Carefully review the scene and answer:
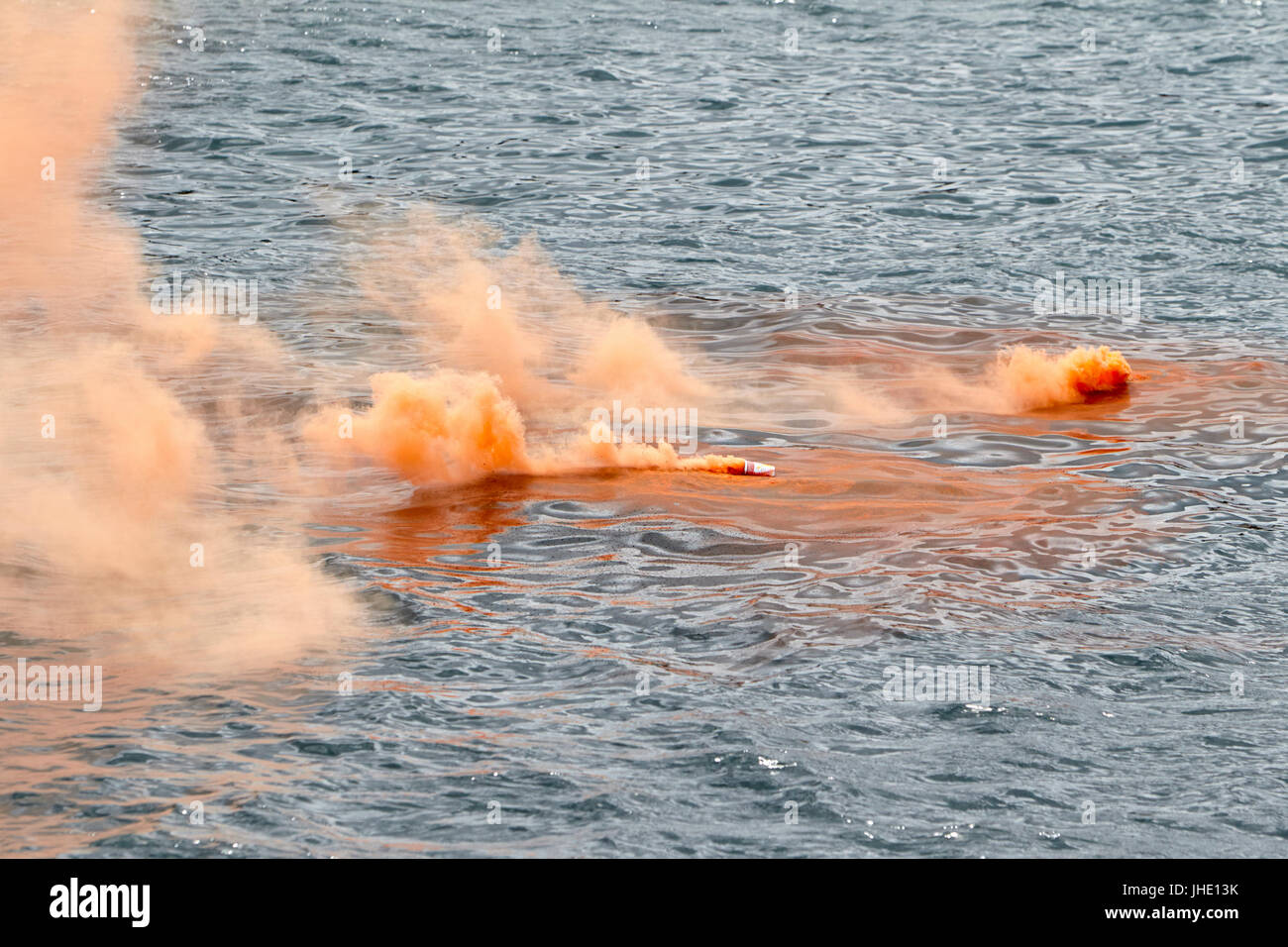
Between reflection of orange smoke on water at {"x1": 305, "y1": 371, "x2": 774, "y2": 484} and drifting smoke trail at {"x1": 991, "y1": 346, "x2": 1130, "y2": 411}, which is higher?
drifting smoke trail at {"x1": 991, "y1": 346, "x2": 1130, "y2": 411}

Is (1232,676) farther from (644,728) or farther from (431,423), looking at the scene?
(431,423)

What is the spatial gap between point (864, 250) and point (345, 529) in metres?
17.8

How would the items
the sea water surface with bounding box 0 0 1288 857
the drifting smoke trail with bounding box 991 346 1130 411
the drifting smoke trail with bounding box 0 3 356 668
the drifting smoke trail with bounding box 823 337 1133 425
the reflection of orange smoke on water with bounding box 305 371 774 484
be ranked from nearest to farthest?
the sea water surface with bounding box 0 0 1288 857
the drifting smoke trail with bounding box 0 3 356 668
the reflection of orange smoke on water with bounding box 305 371 774 484
the drifting smoke trail with bounding box 823 337 1133 425
the drifting smoke trail with bounding box 991 346 1130 411

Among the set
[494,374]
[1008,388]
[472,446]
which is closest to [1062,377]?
[1008,388]

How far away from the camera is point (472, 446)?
20.5 meters

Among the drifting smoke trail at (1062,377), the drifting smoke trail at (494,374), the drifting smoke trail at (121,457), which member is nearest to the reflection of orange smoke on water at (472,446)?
the drifting smoke trail at (494,374)

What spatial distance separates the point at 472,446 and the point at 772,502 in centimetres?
411

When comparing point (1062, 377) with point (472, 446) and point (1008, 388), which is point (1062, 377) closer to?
point (1008, 388)

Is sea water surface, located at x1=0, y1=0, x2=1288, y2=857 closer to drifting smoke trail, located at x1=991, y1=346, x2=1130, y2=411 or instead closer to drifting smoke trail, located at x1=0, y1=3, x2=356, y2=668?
drifting smoke trail, located at x1=991, y1=346, x2=1130, y2=411

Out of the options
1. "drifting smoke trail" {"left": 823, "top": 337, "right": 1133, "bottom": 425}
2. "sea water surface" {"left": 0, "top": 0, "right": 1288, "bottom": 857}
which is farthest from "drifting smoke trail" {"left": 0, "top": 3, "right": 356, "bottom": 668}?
"drifting smoke trail" {"left": 823, "top": 337, "right": 1133, "bottom": 425}

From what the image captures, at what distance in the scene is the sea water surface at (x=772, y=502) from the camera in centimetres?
1274

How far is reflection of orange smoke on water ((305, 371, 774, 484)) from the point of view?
20484 millimetres

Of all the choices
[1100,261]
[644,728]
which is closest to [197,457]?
[644,728]

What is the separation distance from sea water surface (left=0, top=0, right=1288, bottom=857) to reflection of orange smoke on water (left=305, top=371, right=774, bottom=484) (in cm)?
35
